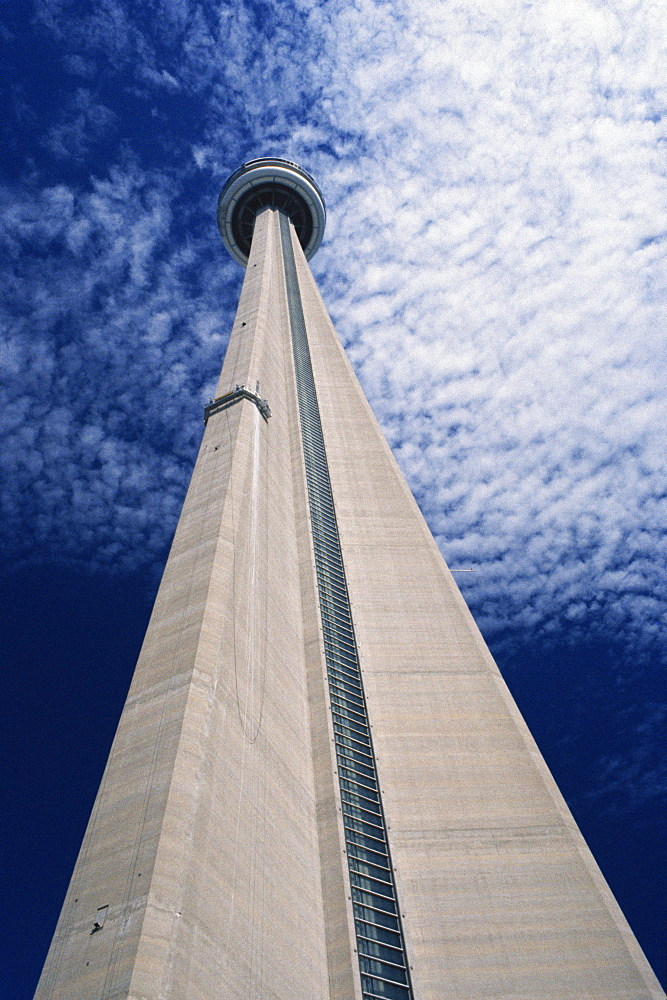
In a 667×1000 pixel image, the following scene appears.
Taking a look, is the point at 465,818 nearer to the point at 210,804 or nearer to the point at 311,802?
the point at 311,802

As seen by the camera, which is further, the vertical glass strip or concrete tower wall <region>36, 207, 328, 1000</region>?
the vertical glass strip

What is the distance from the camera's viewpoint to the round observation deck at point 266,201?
53.0 meters

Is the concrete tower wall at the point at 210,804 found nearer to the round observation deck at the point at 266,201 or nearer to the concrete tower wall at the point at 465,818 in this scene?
the concrete tower wall at the point at 465,818

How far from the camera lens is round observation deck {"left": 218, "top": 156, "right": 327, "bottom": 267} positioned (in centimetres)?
5303

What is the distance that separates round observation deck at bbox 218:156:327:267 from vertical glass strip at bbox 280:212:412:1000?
34538 millimetres

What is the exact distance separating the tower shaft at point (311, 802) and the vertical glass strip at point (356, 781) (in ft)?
0.17

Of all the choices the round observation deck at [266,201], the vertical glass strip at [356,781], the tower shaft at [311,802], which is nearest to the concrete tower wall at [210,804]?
the tower shaft at [311,802]

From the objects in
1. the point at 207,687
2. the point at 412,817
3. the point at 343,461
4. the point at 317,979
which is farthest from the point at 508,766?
the point at 343,461

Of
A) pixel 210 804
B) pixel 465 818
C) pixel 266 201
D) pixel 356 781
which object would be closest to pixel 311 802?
pixel 356 781

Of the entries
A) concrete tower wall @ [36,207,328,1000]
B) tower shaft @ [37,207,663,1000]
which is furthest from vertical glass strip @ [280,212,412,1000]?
concrete tower wall @ [36,207,328,1000]

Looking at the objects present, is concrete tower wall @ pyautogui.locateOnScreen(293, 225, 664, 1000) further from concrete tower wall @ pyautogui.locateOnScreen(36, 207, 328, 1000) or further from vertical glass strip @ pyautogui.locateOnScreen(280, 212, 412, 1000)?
concrete tower wall @ pyautogui.locateOnScreen(36, 207, 328, 1000)

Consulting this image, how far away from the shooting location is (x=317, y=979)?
10594 millimetres

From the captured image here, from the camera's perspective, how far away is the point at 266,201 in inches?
2156

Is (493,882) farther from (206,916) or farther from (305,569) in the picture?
(305,569)
